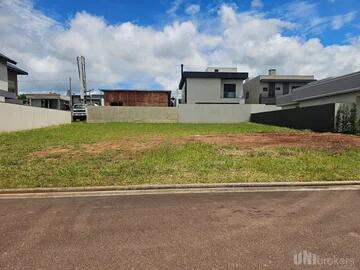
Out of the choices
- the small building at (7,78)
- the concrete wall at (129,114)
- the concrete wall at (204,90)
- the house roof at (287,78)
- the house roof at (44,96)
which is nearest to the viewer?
the small building at (7,78)

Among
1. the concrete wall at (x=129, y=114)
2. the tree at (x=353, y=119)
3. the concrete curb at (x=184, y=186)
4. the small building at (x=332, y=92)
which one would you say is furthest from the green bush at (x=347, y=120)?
the concrete wall at (x=129, y=114)

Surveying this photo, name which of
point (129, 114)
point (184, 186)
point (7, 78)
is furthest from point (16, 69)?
point (184, 186)

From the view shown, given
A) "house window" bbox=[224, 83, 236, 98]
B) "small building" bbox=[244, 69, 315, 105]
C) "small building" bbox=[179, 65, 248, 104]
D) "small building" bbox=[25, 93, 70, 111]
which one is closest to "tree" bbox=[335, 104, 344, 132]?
"small building" bbox=[179, 65, 248, 104]

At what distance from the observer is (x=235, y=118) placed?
4003 centimetres

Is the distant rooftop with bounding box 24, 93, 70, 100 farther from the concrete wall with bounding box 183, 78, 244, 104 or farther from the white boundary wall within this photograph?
the white boundary wall

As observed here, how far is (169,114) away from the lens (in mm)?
39594

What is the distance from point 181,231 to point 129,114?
118 feet

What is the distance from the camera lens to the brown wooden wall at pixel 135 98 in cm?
4623

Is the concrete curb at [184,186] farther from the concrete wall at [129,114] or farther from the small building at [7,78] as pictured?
the concrete wall at [129,114]

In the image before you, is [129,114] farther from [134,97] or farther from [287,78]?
[287,78]

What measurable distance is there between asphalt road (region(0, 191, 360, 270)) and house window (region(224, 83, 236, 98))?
4573 centimetres

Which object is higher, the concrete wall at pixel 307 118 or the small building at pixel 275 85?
the small building at pixel 275 85

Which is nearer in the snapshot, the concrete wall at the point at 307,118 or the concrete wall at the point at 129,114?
the concrete wall at the point at 307,118

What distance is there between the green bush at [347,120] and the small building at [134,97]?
1183 inches
